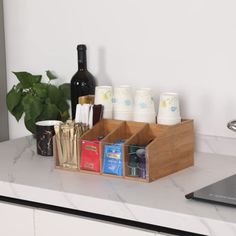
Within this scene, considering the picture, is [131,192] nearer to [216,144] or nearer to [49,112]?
[216,144]

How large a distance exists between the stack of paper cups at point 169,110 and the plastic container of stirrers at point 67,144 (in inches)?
10.1

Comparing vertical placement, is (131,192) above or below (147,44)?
below

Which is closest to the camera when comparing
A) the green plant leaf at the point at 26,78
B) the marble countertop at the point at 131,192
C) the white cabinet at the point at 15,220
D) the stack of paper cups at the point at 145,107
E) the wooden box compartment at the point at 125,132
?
the marble countertop at the point at 131,192

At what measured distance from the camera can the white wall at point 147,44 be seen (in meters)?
1.96

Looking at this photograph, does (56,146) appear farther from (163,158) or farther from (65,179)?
(163,158)

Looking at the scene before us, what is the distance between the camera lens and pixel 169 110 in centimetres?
188

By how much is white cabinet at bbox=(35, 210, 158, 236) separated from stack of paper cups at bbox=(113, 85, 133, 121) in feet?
1.55

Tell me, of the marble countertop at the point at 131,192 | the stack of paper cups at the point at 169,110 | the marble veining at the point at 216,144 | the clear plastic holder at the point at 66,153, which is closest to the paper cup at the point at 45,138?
the marble countertop at the point at 131,192

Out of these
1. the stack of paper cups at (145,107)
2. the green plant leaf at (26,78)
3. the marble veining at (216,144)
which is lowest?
the marble veining at (216,144)

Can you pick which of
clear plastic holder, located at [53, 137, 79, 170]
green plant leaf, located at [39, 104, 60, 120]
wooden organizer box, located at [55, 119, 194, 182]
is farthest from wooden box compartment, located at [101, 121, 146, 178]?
green plant leaf, located at [39, 104, 60, 120]

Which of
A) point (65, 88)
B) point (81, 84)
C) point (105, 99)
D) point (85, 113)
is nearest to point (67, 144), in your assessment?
point (85, 113)

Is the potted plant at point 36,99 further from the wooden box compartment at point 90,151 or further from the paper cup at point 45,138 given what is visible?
the wooden box compartment at point 90,151

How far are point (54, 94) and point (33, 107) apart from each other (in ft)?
0.35

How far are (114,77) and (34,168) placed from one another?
0.51m
